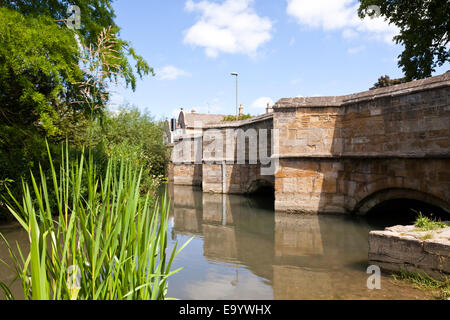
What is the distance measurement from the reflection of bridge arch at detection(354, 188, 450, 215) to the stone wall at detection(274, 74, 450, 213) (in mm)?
26

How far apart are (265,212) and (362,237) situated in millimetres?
4064

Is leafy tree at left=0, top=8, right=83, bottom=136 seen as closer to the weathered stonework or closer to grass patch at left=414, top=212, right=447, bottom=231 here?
the weathered stonework

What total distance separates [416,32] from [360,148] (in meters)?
7.44

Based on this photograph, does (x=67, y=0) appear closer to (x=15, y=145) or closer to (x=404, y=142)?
(x=15, y=145)

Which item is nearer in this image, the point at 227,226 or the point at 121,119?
the point at 227,226

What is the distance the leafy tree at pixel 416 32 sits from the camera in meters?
12.3

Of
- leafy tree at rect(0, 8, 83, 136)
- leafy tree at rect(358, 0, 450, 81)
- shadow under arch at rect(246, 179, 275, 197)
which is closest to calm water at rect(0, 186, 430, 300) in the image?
leafy tree at rect(0, 8, 83, 136)

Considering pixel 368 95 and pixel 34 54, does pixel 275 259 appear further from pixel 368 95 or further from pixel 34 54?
pixel 34 54

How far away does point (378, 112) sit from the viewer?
8.14 m

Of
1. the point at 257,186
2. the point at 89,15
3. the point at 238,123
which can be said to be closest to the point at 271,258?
the point at 89,15
